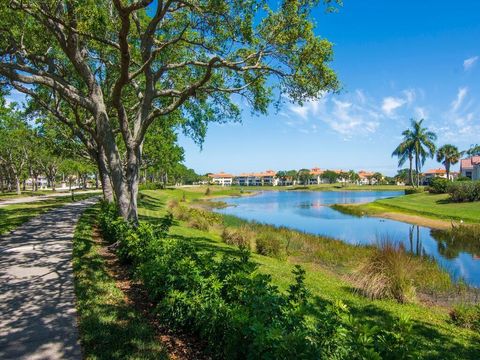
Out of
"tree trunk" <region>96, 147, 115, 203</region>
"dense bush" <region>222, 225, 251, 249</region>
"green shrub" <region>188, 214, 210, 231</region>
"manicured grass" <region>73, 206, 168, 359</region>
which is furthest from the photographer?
"green shrub" <region>188, 214, 210, 231</region>

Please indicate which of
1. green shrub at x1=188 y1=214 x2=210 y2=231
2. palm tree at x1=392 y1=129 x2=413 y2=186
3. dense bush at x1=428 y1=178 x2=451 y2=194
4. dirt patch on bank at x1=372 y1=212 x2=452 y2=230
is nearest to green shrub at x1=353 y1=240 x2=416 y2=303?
green shrub at x1=188 y1=214 x2=210 y2=231

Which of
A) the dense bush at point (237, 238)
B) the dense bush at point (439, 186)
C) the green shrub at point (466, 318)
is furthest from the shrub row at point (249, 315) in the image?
the dense bush at point (439, 186)

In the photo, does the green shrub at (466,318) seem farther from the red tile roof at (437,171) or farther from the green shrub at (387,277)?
the red tile roof at (437,171)

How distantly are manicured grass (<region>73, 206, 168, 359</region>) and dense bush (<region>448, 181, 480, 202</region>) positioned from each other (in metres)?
41.3

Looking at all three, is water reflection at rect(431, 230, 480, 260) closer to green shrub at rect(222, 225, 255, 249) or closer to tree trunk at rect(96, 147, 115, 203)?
green shrub at rect(222, 225, 255, 249)

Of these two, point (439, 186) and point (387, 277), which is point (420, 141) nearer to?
point (439, 186)

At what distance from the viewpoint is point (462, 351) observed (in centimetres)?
663

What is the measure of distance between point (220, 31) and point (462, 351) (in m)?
10.9

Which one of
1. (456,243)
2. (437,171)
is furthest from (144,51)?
(437,171)

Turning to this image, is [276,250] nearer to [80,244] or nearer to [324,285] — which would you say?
[324,285]

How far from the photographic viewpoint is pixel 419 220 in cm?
3170

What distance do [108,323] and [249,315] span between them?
2881 mm

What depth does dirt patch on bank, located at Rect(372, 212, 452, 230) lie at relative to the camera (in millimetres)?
28155

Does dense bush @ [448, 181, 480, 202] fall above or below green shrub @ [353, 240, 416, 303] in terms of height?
above
